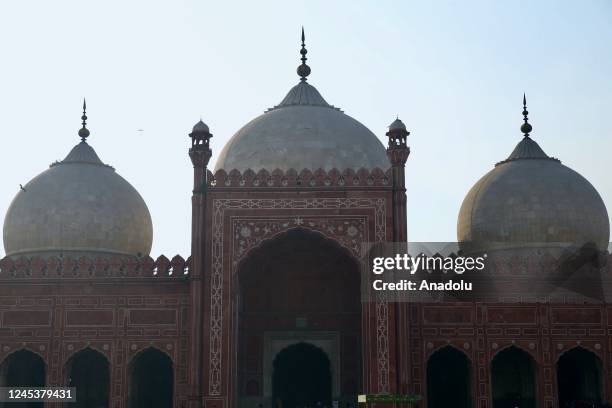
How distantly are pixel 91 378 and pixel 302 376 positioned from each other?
4.31 meters

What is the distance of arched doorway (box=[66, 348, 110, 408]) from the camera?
757 inches

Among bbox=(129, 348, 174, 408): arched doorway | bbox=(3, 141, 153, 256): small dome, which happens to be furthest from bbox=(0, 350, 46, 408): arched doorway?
bbox=(3, 141, 153, 256): small dome

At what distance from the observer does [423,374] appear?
17750mm

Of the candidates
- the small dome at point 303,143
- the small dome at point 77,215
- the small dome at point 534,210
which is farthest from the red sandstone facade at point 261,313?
the small dome at point 534,210

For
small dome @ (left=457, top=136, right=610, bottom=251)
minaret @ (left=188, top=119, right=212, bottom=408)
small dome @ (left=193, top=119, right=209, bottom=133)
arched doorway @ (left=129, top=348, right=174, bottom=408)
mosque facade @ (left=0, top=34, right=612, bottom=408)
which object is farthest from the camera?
small dome @ (left=457, top=136, right=610, bottom=251)

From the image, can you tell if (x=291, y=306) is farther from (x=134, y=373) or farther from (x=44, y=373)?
(x=44, y=373)

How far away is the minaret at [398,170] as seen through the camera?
57.6 ft

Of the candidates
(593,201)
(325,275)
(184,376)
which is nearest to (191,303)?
(184,376)

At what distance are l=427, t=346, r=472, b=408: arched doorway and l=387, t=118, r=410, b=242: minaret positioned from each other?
312 cm

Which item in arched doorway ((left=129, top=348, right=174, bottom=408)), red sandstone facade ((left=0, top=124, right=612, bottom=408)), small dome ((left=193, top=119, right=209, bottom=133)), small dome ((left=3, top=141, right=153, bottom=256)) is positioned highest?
small dome ((left=193, top=119, right=209, bottom=133))

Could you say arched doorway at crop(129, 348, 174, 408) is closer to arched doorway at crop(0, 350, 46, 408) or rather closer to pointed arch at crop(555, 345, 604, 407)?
arched doorway at crop(0, 350, 46, 408)

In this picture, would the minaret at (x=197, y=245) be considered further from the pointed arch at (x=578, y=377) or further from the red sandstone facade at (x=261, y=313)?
the pointed arch at (x=578, y=377)

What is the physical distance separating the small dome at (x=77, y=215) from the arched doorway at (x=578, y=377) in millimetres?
9829

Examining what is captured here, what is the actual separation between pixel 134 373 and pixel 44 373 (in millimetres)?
2137
